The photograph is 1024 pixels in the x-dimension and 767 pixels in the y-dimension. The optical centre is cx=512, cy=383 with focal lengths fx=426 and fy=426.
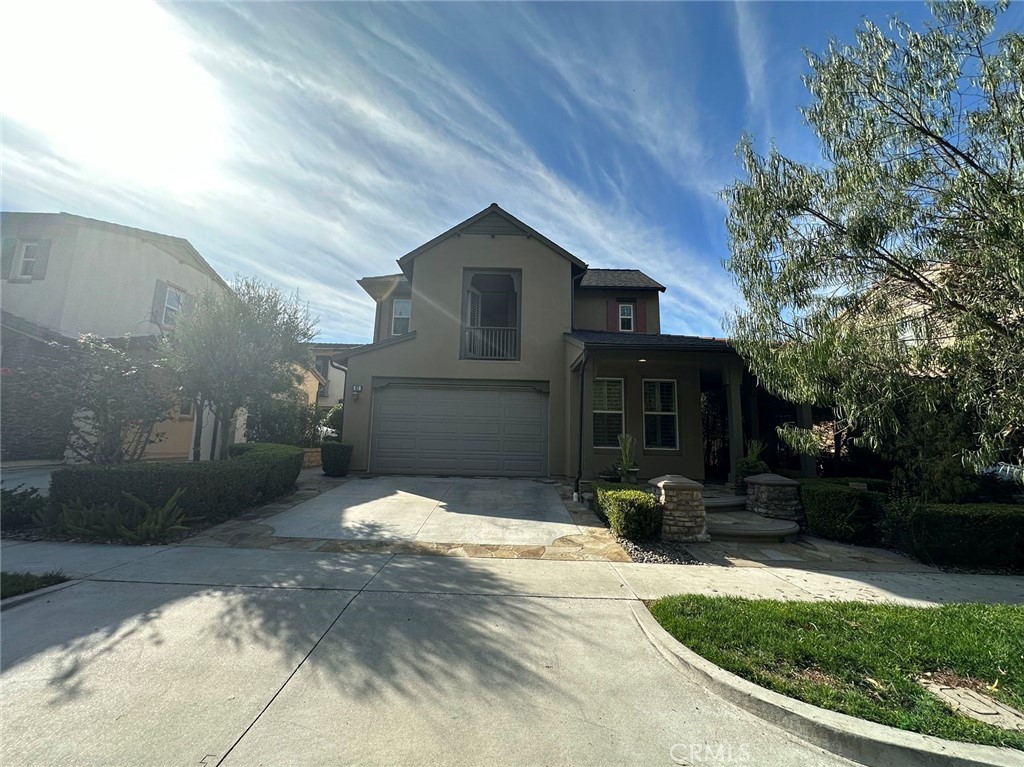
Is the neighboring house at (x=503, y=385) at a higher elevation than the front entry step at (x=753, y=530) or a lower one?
higher

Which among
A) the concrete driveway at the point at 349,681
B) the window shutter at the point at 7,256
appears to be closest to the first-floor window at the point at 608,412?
the concrete driveway at the point at 349,681

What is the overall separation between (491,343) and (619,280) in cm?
610

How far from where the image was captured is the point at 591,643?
11.2 feet

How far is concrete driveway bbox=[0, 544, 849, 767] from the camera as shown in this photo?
89.4 inches

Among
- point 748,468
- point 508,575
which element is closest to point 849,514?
point 748,468

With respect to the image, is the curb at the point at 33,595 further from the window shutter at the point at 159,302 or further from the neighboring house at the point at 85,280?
the window shutter at the point at 159,302

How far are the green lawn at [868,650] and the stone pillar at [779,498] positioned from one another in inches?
136

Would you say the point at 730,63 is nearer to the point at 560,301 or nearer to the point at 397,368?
the point at 560,301

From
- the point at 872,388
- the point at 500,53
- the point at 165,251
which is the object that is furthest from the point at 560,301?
the point at 165,251

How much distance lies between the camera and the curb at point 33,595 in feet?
12.5

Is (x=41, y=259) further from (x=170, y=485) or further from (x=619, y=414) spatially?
(x=619, y=414)

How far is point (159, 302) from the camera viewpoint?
632 inches

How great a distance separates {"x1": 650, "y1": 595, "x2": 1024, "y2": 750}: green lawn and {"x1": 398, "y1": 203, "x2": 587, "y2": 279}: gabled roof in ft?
36.6

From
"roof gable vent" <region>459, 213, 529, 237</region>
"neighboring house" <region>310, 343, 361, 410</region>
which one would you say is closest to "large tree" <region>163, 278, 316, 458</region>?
"roof gable vent" <region>459, 213, 529, 237</region>
